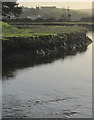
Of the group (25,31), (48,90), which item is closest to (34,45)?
(25,31)

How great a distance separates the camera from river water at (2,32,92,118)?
19797mm

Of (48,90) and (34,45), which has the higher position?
(34,45)

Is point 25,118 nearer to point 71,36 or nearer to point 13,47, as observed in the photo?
point 13,47

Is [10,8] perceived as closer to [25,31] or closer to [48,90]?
[25,31]

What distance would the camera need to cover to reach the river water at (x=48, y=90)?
1980 cm

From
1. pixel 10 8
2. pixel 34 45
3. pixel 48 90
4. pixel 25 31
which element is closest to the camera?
pixel 48 90

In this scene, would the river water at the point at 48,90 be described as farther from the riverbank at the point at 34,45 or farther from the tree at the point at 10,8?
the tree at the point at 10,8

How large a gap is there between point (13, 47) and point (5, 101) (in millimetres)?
19188

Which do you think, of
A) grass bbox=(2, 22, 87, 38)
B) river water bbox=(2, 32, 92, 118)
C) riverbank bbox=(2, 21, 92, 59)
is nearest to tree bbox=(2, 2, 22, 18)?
grass bbox=(2, 22, 87, 38)

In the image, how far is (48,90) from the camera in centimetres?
2517

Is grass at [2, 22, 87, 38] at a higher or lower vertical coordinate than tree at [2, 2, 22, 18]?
lower

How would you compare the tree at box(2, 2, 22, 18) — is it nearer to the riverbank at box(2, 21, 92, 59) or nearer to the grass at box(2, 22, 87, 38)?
the grass at box(2, 22, 87, 38)

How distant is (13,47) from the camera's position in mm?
40188

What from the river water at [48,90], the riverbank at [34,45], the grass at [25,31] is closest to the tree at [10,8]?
the grass at [25,31]
